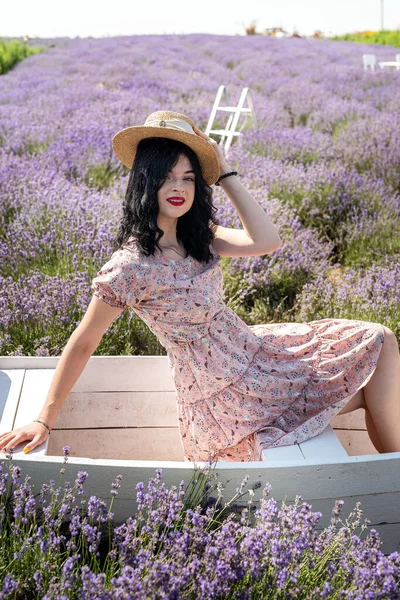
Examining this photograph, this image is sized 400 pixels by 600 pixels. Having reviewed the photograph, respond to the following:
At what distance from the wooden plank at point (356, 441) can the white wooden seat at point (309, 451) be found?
0.48m

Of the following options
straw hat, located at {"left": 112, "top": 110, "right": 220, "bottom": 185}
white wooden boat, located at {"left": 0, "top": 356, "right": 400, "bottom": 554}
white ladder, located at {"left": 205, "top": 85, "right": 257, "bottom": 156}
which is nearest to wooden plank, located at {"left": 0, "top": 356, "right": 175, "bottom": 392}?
white wooden boat, located at {"left": 0, "top": 356, "right": 400, "bottom": 554}

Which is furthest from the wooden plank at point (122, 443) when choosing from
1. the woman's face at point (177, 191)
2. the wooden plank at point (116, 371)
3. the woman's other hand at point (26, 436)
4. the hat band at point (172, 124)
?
the hat band at point (172, 124)

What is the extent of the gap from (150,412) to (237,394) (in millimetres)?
464

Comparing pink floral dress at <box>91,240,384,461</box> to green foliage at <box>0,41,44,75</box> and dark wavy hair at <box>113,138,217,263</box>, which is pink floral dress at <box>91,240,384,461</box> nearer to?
dark wavy hair at <box>113,138,217,263</box>

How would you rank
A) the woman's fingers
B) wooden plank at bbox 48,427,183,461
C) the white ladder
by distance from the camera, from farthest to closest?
the white ladder, wooden plank at bbox 48,427,183,461, the woman's fingers

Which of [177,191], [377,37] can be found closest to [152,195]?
[177,191]

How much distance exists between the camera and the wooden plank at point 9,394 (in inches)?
82.7

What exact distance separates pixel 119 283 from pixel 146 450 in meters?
0.76

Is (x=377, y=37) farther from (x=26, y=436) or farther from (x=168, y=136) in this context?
(x=26, y=436)

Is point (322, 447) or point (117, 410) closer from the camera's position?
point (322, 447)

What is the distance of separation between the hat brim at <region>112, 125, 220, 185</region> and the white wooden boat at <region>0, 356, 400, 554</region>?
2.27ft

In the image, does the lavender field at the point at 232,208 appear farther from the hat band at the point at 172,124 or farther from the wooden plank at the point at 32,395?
the hat band at the point at 172,124

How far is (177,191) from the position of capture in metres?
2.04

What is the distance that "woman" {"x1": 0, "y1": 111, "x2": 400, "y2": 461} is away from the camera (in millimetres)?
2008
